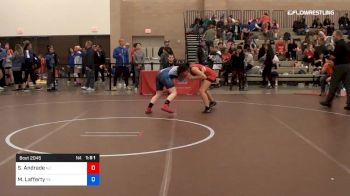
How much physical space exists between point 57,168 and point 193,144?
527 centimetres

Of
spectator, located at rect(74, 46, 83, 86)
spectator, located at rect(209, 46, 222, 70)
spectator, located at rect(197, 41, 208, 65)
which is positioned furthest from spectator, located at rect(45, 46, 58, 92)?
spectator, located at rect(209, 46, 222, 70)

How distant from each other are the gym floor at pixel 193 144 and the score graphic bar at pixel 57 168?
6.77 ft

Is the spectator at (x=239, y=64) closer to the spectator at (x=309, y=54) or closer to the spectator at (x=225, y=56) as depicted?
the spectator at (x=225, y=56)

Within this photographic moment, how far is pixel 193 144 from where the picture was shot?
888cm

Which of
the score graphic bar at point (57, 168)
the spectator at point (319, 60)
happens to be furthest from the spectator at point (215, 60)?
the score graphic bar at point (57, 168)

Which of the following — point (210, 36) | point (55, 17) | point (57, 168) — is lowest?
point (57, 168)

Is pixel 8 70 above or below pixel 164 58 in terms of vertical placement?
below

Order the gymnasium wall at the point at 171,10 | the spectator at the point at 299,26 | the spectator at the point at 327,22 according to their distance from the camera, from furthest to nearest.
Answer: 1. the gymnasium wall at the point at 171,10
2. the spectator at the point at 327,22
3. the spectator at the point at 299,26

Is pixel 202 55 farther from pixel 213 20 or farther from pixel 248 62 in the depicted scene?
pixel 213 20

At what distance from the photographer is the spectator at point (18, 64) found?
20.3 meters

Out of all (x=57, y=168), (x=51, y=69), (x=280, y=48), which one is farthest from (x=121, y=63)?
(x=57, y=168)

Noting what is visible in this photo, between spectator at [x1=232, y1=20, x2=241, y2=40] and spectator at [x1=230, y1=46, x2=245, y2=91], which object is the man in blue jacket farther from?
spectator at [x1=232, y1=20, x2=241, y2=40]

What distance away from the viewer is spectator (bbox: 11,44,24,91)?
20.3m

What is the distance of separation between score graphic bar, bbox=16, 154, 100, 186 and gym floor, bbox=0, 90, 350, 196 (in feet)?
6.77
